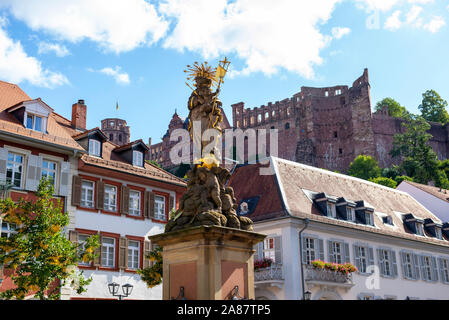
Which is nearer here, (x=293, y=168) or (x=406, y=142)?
(x=293, y=168)

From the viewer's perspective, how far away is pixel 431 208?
4269cm

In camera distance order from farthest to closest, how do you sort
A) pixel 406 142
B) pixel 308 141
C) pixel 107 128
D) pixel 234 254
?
1. pixel 107 128
2. pixel 308 141
3. pixel 406 142
4. pixel 234 254

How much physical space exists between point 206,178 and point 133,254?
57.9 feet

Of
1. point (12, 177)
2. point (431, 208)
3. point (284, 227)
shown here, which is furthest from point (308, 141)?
point (12, 177)

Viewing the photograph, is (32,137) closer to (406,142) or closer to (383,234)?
(383,234)

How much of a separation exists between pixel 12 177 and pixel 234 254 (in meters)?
16.2

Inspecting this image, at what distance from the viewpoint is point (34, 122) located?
996 inches

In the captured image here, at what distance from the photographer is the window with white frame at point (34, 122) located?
2508 cm

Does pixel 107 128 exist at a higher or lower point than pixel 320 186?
higher

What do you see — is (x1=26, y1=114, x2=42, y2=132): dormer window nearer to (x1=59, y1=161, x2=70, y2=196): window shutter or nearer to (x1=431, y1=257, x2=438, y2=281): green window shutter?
(x1=59, y1=161, x2=70, y2=196): window shutter

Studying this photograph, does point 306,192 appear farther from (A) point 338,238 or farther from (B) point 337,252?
(B) point 337,252

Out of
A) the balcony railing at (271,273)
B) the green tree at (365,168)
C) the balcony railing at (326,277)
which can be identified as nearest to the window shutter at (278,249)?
the balcony railing at (271,273)

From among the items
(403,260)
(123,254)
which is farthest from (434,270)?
(123,254)
